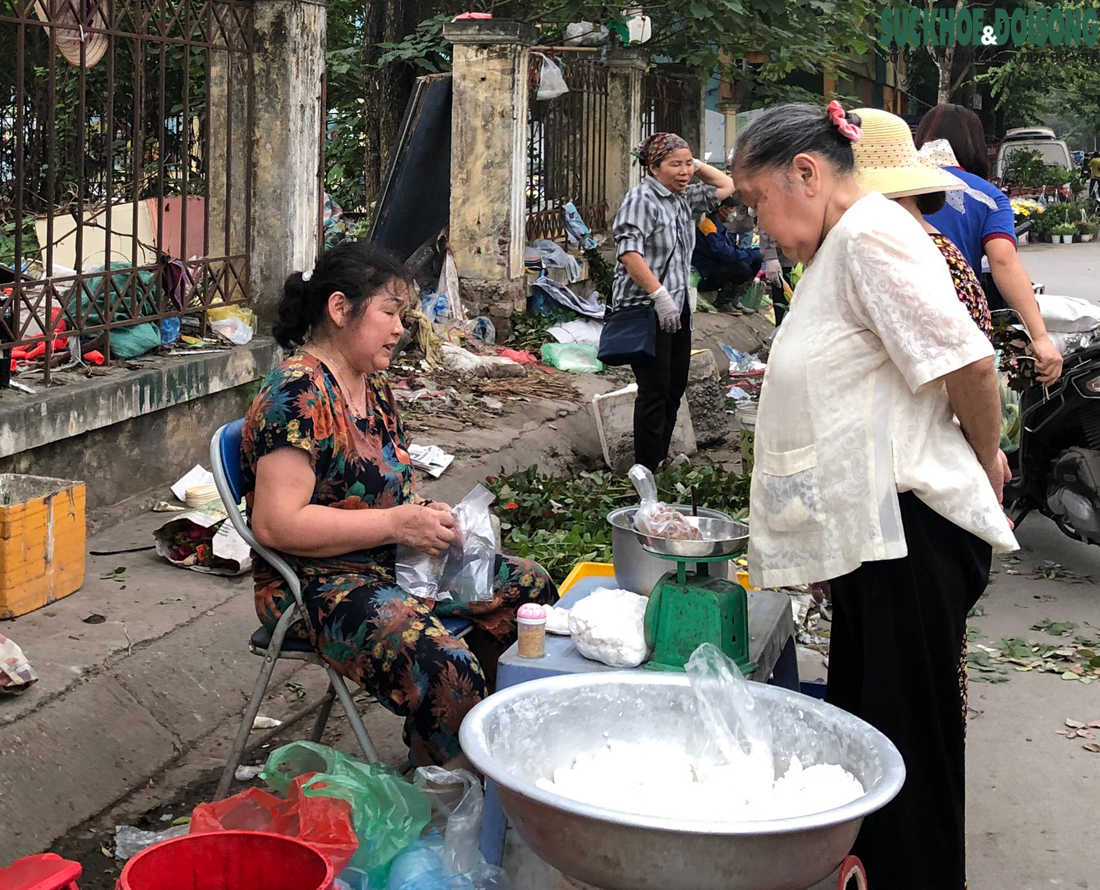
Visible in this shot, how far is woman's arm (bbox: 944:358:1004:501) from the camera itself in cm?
251

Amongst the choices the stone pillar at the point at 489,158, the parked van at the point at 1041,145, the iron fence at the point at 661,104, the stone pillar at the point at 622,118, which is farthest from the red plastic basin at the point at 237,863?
the parked van at the point at 1041,145

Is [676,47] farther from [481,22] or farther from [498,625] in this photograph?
[498,625]

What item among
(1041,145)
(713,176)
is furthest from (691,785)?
(1041,145)

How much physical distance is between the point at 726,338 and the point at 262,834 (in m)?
9.42

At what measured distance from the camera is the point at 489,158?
381 inches

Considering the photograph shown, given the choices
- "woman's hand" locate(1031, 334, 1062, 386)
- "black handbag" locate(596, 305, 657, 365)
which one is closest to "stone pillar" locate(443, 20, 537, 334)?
"black handbag" locate(596, 305, 657, 365)

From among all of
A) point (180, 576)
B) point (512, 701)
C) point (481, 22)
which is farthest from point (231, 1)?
point (512, 701)

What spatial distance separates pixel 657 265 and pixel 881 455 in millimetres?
4230

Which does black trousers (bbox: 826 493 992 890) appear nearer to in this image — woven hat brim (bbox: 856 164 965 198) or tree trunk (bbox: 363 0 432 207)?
woven hat brim (bbox: 856 164 965 198)

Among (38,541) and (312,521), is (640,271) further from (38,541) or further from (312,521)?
(312,521)

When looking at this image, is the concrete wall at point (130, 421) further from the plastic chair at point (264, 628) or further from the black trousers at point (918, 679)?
the black trousers at point (918, 679)

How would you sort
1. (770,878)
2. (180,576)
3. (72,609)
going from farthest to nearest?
(180,576) < (72,609) < (770,878)

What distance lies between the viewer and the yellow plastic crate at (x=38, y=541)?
13.8ft

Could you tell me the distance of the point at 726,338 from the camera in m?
11.4
